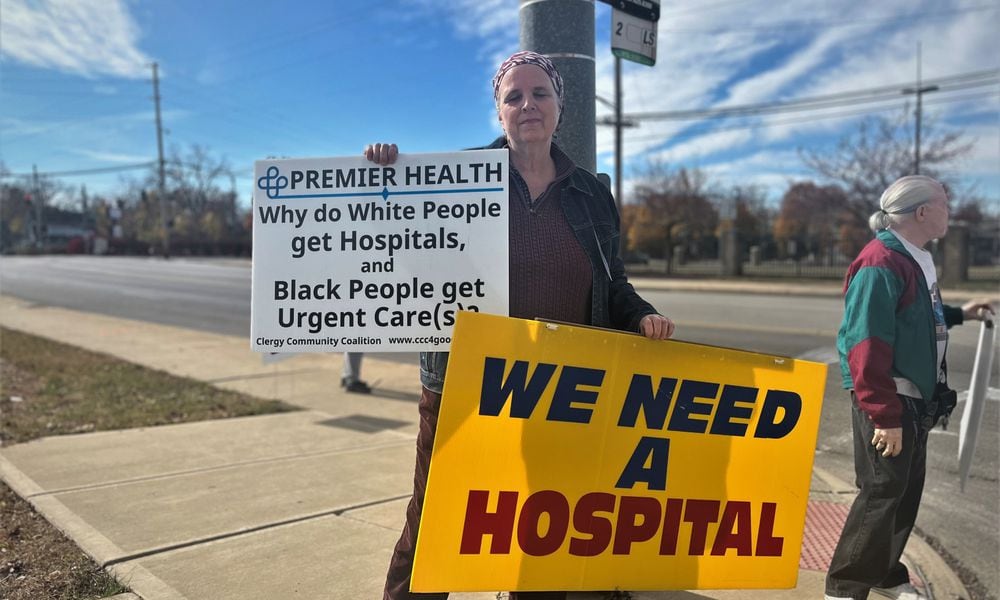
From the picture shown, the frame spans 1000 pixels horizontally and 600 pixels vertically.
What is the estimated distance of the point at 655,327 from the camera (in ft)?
7.36

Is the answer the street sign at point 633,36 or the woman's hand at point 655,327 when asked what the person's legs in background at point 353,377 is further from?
the woman's hand at point 655,327

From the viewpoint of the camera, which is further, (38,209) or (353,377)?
(38,209)

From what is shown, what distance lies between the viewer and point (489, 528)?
2217 millimetres

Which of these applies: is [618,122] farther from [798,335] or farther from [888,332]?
[888,332]

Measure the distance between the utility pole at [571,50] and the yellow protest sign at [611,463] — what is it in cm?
146

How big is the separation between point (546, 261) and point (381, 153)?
27.5 inches

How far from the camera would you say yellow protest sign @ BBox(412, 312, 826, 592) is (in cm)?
216

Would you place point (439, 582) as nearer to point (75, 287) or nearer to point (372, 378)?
point (372, 378)

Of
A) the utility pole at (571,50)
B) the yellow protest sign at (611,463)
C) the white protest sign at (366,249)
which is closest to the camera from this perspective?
the yellow protest sign at (611,463)

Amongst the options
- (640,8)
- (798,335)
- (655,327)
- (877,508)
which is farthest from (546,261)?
(798,335)

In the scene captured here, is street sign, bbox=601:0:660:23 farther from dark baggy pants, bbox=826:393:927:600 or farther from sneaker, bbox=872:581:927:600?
sneaker, bbox=872:581:927:600

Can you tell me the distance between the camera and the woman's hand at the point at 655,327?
2248 millimetres

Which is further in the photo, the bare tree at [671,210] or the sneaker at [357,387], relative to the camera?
the bare tree at [671,210]

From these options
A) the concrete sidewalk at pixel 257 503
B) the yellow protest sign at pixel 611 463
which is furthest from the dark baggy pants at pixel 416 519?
the concrete sidewalk at pixel 257 503
